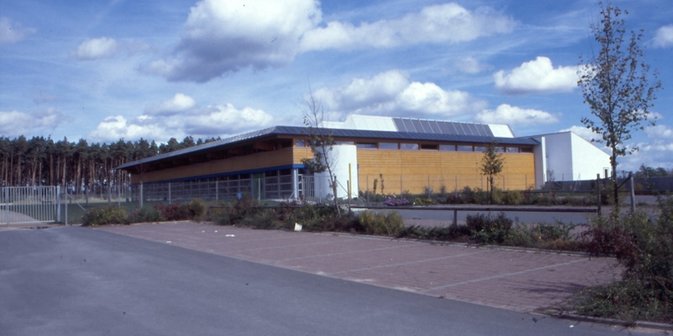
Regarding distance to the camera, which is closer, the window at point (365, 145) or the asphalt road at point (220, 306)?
Answer: the asphalt road at point (220, 306)

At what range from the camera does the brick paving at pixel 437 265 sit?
10.5m

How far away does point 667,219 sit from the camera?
873 cm

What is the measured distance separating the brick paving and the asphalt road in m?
0.77

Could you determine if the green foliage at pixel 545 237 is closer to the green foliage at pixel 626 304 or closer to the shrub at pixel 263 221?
the green foliage at pixel 626 304

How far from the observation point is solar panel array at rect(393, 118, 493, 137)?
63.0 metres

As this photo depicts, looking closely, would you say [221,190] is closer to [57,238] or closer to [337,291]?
[57,238]

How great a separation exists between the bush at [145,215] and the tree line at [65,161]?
2298 inches

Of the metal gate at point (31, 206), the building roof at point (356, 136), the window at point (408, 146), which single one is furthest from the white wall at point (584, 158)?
the metal gate at point (31, 206)

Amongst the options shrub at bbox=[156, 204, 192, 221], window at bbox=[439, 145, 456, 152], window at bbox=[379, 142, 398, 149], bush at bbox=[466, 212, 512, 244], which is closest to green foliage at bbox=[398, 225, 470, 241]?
bush at bbox=[466, 212, 512, 244]

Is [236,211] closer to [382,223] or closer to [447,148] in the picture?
[382,223]

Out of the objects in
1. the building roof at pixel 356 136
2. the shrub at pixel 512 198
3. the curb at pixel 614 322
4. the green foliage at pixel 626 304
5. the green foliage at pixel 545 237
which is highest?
the building roof at pixel 356 136

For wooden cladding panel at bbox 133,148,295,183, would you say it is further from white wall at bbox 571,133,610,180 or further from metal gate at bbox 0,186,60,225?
white wall at bbox 571,133,610,180

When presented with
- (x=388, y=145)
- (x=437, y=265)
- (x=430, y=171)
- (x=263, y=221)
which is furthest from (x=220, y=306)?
(x=430, y=171)

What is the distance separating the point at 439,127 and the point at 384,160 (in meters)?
14.1
